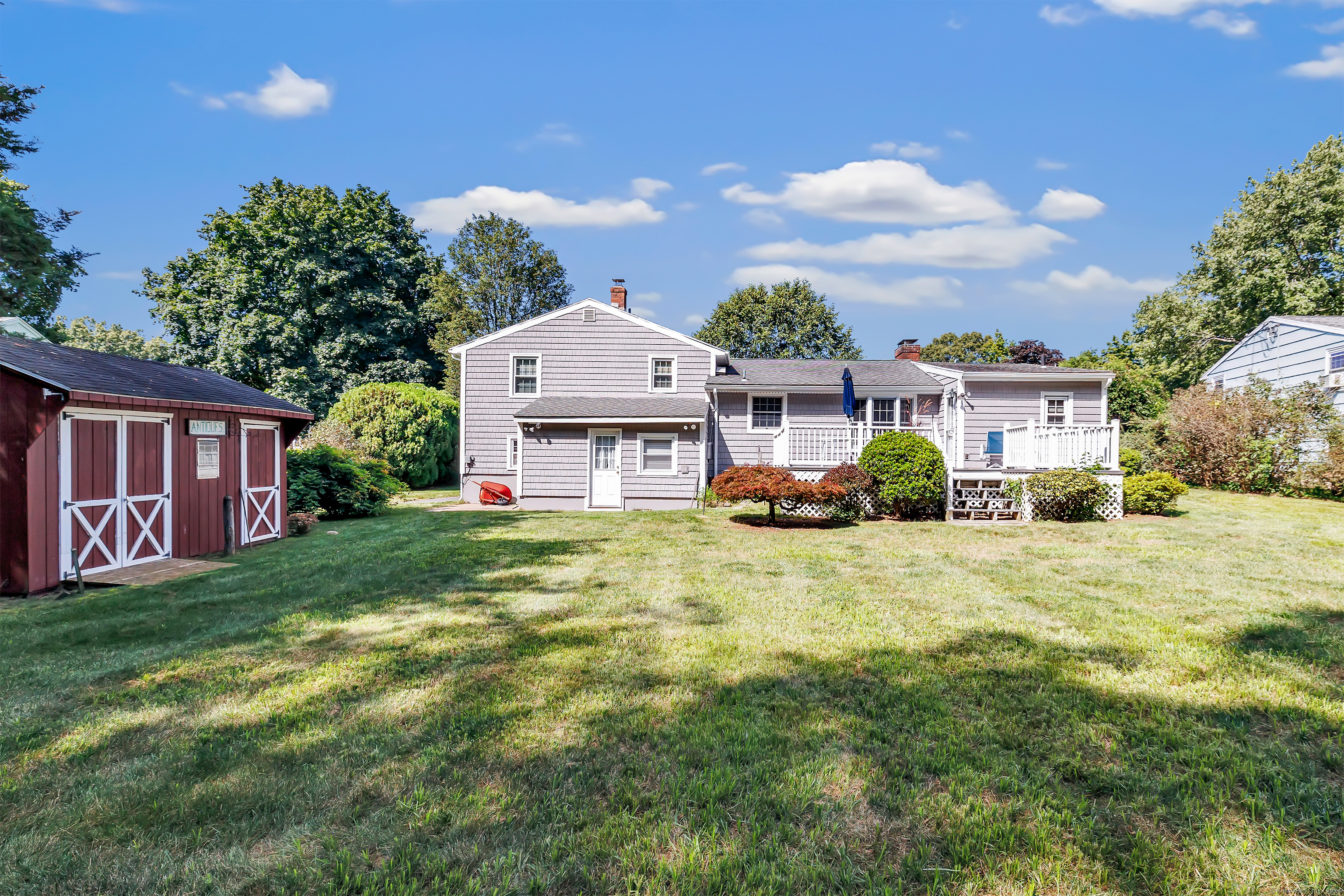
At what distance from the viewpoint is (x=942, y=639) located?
5.06m

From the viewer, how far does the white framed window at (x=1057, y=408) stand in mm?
17656

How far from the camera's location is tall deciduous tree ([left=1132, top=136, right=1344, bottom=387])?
24.4 metres

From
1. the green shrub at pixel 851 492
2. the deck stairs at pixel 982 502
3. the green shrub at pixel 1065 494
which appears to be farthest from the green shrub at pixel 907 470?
the green shrub at pixel 1065 494

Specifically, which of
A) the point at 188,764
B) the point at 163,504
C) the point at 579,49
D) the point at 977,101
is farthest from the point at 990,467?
the point at 163,504

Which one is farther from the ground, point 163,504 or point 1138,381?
point 1138,381

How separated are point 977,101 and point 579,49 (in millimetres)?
8393

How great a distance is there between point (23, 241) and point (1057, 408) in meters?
31.8

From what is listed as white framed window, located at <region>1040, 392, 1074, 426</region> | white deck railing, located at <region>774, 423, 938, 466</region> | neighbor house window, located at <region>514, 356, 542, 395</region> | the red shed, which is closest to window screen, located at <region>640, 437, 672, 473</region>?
white deck railing, located at <region>774, 423, 938, 466</region>

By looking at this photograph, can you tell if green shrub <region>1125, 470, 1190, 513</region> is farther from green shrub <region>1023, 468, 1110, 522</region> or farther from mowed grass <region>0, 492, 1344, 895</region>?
mowed grass <region>0, 492, 1344, 895</region>

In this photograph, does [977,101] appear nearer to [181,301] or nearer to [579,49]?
[579,49]

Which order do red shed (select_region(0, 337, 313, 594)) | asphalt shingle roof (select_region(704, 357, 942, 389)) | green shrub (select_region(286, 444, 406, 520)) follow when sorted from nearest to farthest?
red shed (select_region(0, 337, 313, 594))
green shrub (select_region(286, 444, 406, 520))
asphalt shingle roof (select_region(704, 357, 942, 389))

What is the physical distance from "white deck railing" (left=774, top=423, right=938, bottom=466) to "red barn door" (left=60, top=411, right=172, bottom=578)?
12080mm

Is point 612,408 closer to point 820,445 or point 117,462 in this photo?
point 820,445

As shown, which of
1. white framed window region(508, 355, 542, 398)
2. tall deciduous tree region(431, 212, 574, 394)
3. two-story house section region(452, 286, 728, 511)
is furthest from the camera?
tall deciduous tree region(431, 212, 574, 394)
